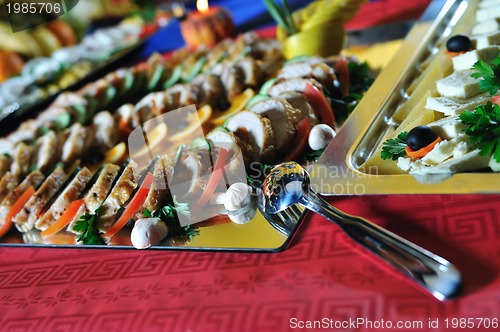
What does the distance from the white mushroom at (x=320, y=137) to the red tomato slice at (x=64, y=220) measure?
1.03 m

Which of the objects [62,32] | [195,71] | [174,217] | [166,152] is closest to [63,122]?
[195,71]

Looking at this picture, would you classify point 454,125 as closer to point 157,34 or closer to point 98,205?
point 98,205

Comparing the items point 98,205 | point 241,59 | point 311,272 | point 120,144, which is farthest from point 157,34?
point 311,272

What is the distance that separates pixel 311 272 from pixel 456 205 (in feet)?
1.61

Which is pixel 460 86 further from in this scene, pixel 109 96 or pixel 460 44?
pixel 109 96

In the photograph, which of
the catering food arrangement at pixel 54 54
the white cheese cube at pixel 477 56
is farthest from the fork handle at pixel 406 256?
the catering food arrangement at pixel 54 54

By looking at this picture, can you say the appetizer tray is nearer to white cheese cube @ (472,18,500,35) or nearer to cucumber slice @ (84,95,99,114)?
white cheese cube @ (472,18,500,35)

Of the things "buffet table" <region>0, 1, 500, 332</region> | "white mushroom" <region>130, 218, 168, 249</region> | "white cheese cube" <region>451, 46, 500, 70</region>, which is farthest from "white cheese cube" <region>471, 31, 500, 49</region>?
"white mushroom" <region>130, 218, 168, 249</region>

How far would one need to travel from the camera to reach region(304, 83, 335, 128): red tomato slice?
223 cm

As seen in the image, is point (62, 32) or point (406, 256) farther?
point (62, 32)

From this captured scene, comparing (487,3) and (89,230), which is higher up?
(487,3)

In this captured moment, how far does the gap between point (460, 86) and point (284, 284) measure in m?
1.08

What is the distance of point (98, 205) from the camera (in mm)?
2008

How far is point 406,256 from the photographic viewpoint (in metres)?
1.27
